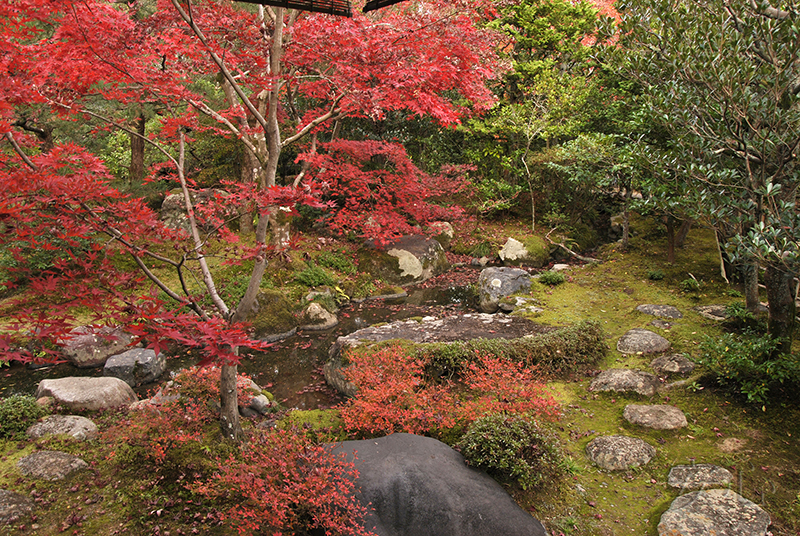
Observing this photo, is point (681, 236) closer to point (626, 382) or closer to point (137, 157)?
point (626, 382)

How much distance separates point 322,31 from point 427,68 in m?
1.44

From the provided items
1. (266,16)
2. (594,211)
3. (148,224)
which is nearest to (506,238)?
(594,211)

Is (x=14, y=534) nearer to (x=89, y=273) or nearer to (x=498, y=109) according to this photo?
(x=89, y=273)

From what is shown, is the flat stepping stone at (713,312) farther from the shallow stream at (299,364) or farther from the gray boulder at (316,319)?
the gray boulder at (316,319)

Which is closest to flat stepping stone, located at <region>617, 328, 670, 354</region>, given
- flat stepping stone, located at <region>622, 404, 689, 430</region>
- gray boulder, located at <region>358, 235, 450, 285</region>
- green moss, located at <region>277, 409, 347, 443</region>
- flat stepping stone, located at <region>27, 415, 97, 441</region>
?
flat stepping stone, located at <region>622, 404, 689, 430</region>

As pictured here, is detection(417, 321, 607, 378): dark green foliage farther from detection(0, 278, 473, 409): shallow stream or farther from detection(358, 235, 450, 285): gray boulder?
detection(358, 235, 450, 285): gray boulder

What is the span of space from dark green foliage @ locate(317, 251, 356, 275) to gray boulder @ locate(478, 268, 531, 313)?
3792mm

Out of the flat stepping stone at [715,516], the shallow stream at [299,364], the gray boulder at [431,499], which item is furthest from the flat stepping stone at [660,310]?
the gray boulder at [431,499]

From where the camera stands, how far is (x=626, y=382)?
19.2 feet

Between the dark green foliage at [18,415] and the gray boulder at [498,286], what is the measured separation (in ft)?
25.7

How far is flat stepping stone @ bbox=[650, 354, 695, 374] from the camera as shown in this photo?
6.00 m

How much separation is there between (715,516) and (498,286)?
21.9ft

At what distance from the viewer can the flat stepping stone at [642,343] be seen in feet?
22.1

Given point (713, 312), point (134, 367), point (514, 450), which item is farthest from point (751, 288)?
point (134, 367)
